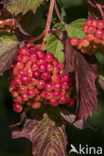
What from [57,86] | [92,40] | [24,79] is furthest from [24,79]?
[92,40]

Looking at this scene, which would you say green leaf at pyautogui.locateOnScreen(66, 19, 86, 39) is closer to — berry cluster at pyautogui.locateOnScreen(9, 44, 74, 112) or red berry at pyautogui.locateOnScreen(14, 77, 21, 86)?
berry cluster at pyautogui.locateOnScreen(9, 44, 74, 112)

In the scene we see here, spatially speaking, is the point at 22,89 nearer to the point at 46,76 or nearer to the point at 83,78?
the point at 46,76

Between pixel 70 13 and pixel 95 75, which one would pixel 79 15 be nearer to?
pixel 70 13

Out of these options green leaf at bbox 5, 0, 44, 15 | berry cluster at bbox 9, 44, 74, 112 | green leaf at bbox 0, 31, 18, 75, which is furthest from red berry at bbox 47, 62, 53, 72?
green leaf at bbox 5, 0, 44, 15

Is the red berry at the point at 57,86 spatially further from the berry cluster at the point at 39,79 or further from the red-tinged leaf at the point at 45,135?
the red-tinged leaf at the point at 45,135

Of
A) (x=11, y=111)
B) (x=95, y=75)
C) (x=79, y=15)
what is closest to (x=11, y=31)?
(x=95, y=75)

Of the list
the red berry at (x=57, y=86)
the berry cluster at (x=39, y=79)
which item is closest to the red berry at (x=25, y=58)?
the berry cluster at (x=39, y=79)

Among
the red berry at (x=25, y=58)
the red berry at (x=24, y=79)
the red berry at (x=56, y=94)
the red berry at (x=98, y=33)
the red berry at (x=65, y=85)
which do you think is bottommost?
the red berry at (x=56, y=94)
